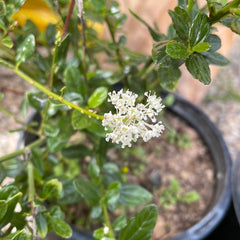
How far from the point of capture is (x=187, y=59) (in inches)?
20.2

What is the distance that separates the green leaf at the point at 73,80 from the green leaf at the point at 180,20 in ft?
0.74

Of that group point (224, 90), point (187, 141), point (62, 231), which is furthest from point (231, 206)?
point (224, 90)

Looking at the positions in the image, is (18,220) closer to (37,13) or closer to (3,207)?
(3,207)

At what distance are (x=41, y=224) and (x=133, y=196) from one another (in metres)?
0.24

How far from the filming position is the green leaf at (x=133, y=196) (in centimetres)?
74

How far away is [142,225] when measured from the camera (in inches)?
22.9

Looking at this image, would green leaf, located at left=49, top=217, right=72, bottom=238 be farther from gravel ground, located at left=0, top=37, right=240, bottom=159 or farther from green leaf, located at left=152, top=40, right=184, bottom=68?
gravel ground, located at left=0, top=37, right=240, bottom=159

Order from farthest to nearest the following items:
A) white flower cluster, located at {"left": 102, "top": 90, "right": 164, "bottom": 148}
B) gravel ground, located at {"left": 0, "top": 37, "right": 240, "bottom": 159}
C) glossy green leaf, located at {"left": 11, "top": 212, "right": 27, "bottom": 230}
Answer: gravel ground, located at {"left": 0, "top": 37, "right": 240, "bottom": 159}, glossy green leaf, located at {"left": 11, "top": 212, "right": 27, "bottom": 230}, white flower cluster, located at {"left": 102, "top": 90, "right": 164, "bottom": 148}

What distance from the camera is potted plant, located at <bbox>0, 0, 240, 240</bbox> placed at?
0.48 metres

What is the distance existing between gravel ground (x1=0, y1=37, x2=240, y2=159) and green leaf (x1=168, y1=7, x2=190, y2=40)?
0.78 meters

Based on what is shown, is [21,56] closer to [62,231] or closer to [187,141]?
[62,231]

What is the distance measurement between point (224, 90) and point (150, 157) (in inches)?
22.0

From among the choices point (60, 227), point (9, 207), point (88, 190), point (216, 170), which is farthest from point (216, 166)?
point (9, 207)

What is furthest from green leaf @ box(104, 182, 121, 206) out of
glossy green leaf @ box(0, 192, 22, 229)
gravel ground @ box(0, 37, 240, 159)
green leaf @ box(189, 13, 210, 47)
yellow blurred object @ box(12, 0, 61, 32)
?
gravel ground @ box(0, 37, 240, 159)
